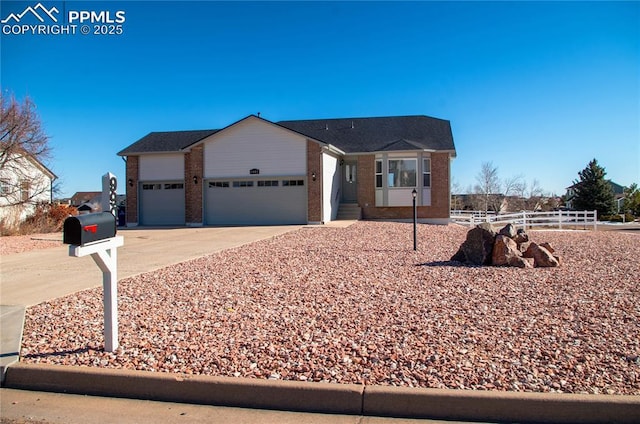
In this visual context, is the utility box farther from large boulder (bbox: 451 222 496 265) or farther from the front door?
the front door

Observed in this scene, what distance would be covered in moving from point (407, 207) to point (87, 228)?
2033 centimetres

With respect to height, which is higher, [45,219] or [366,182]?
[366,182]

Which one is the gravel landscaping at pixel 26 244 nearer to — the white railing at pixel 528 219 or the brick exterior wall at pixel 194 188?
the brick exterior wall at pixel 194 188

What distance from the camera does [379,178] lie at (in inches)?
922

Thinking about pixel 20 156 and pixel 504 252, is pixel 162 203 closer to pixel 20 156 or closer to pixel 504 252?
pixel 20 156

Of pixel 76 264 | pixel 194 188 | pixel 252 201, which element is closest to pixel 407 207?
pixel 252 201

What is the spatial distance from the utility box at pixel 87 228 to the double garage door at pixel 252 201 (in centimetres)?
1641

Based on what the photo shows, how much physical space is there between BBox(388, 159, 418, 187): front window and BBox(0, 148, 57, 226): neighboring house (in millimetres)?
16744

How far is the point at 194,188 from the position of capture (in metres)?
22.2

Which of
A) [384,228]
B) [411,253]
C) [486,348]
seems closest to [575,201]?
[384,228]

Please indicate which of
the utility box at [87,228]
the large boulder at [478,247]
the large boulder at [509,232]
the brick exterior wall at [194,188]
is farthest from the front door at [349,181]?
the utility box at [87,228]

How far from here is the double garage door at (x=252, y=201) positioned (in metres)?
21.0

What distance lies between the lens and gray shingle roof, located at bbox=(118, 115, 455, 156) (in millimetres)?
23547

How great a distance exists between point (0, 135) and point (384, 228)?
54.5 feet
